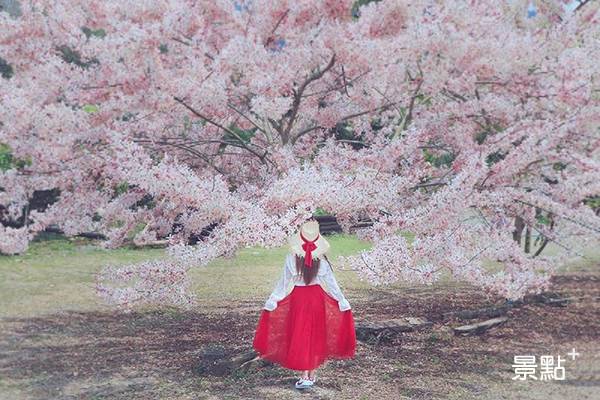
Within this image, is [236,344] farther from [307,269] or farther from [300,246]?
[300,246]

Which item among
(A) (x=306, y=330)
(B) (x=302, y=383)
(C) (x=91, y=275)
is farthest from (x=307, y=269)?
(C) (x=91, y=275)

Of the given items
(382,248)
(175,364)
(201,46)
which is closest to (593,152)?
(382,248)

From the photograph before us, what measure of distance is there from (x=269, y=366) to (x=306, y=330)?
1.06 metres

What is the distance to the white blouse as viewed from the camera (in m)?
4.22

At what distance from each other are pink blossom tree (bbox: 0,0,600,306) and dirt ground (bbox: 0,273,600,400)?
0.78m

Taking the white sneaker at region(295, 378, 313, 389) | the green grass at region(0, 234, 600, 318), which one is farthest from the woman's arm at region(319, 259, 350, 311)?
the green grass at region(0, 234, 600, 318)

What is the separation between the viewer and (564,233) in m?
6.57

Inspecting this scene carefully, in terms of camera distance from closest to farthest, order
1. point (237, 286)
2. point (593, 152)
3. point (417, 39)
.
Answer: point (417, 39), point (593, 152), point (237, 286)

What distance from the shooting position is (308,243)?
410 cm

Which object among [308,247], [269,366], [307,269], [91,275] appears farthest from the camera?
[91,275]

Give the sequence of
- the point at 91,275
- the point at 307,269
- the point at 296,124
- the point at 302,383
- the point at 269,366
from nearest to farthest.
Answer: the point at 307,269
the point at 302,383
the point at 269,366
the point at 296,124
the point at 91,275

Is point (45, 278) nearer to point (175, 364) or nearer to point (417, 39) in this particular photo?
point (175, 364)

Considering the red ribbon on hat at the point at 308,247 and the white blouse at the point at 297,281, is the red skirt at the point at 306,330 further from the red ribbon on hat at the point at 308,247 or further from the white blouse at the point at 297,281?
the red ribbon on hat at the point at 308,247

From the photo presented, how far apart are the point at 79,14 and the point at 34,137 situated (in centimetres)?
126
